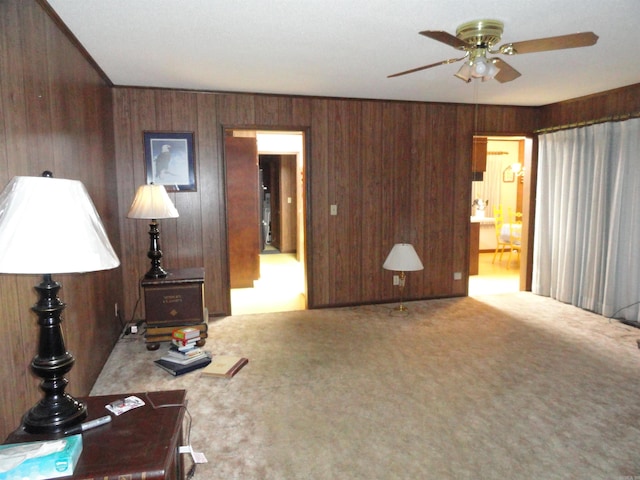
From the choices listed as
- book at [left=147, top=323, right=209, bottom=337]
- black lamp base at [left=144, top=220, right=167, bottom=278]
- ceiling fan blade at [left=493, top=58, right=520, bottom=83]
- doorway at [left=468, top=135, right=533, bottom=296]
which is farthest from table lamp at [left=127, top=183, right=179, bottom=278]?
doorway at [left=468, top=135, right=533, bottom=296]

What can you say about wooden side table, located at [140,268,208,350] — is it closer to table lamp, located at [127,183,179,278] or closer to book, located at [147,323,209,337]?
book, located at [147,323,209,337]

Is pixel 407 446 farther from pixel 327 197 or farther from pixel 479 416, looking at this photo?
pixel 327 197

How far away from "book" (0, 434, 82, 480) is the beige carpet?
1.01m

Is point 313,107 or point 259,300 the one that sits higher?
point 313,107

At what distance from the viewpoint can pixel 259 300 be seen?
539 centimetres

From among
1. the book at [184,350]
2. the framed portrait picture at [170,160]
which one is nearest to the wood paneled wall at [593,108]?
the framed portrait picture at [170,160]

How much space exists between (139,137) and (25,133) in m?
2.34

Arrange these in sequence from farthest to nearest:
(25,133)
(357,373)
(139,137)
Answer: (139,137) < (357,373) < (25,133)

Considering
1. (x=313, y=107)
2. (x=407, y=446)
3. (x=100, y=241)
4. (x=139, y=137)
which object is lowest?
(x=407, y=446)

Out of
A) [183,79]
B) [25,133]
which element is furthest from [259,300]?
[25,133]

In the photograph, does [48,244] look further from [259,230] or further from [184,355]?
[259,230]

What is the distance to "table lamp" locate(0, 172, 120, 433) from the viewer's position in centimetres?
112

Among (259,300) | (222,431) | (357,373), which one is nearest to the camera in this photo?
(222,431)

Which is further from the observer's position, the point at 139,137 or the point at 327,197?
the point at 327,197
